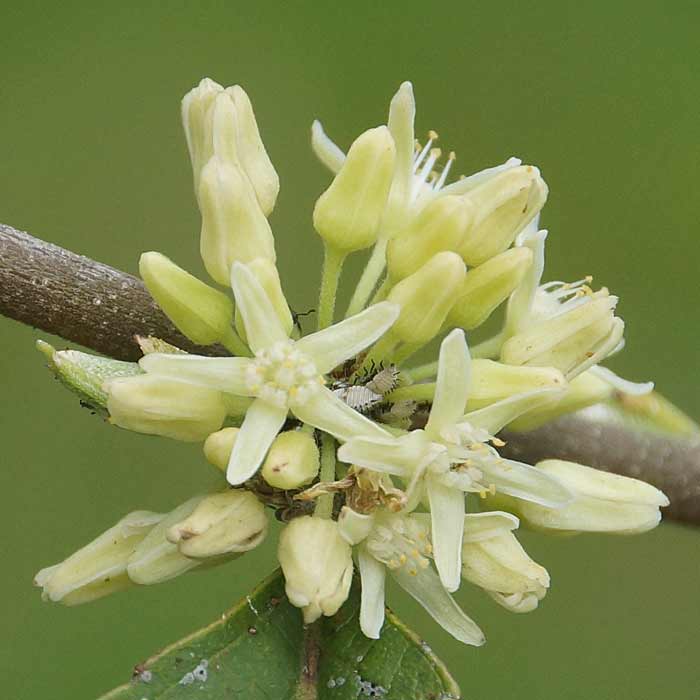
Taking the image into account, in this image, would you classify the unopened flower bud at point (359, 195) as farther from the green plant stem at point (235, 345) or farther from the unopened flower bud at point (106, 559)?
the unopened flower bud at point (106, 559)

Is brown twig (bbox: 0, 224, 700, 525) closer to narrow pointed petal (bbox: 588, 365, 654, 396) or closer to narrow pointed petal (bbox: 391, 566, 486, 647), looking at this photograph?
narrow pointed petal (bbox: 391, 566, 486, 647)

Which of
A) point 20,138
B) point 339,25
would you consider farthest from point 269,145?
point 20,138

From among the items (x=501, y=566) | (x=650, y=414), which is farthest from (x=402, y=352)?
(x=650, y=414)

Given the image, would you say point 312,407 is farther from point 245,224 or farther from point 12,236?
point 12,236

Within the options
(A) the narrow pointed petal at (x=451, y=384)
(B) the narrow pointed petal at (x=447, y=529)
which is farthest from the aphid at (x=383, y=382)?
(B) the narrow pointed petal at (x=447, y=529)

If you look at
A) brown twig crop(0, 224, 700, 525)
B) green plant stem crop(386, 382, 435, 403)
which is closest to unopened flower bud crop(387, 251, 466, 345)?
green plant stem crop(386, 382, 435, 403)
